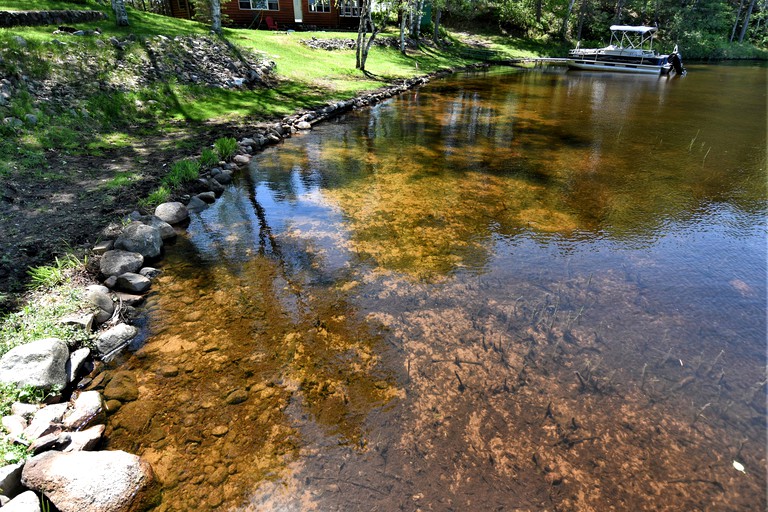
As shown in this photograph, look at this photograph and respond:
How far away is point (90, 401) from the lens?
440 cm

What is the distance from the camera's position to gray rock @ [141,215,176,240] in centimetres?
769

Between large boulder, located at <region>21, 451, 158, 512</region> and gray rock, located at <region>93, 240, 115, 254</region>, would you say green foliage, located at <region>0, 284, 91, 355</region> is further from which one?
large boulder, located at <region>21, 451, 158, 512</region>

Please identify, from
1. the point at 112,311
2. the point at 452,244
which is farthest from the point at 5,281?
the point at 452,244

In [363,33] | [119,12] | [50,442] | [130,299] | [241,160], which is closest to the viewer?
[50,442]

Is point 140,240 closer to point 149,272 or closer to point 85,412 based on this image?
point 149,272

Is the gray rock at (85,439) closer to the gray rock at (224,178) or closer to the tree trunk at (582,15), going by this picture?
the gray rock at (224,178)

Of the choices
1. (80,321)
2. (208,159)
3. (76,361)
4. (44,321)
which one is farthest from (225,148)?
(76,361)

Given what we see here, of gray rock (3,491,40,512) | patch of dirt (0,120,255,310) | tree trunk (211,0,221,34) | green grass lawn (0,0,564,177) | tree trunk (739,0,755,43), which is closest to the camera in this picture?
gray rock (3,491,40,512)

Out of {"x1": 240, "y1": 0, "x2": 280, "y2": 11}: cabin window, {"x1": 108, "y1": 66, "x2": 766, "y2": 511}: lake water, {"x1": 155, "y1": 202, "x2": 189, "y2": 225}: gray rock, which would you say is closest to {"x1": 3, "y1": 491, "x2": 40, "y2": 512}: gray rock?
{"x1": 108, "y1": 66, "x2": 766, "y2": 511}: lake water

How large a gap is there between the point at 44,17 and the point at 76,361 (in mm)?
16050

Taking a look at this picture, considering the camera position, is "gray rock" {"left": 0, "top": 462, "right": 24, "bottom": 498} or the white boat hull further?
the white boat hull

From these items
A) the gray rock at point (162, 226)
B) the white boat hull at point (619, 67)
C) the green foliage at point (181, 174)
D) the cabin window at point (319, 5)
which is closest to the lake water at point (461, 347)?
the gray rock at point (162, 226)

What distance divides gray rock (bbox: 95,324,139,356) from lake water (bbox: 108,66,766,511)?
322 millimetres

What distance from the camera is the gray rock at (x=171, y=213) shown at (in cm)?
818
